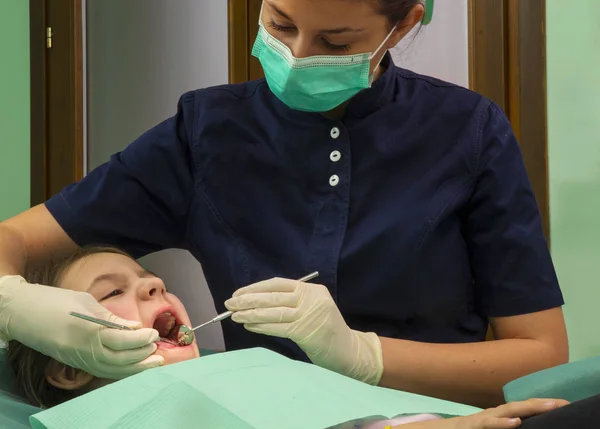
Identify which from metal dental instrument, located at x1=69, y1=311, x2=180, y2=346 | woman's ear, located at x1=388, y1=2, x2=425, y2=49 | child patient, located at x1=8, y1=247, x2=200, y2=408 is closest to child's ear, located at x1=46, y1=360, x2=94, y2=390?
child patient, located at x1=8, y1=247, x2=200, y2=408

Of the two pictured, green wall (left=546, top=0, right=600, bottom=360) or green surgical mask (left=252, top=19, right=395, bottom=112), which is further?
green wall (left=546, top=0, right=600, bottom=360)

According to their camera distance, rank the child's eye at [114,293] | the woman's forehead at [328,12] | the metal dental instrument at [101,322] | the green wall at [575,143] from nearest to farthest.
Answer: the metal dental instrument at [101,322] → the woman's forehead at [328,12] → the child's eye at [114,293] → the green wall at [575,143]

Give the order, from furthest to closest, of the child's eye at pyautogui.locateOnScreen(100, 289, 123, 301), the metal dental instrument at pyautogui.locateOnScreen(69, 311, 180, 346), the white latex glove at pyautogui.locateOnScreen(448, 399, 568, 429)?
the child's eye at pyautogui.locateOnScreen(100, 289, 123, 301), the metal dental instrument at pyautogui.locateOnScreen(69, 311, 180, 346), the white latex glove at pyautogui.locateOnScreen(448, 399, 568, 429)

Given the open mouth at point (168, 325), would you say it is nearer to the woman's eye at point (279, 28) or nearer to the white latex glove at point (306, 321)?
the white latex glove at point (306, 321)

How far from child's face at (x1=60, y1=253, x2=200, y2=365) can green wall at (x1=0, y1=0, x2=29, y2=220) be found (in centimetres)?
159

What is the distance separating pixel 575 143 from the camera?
2.40m

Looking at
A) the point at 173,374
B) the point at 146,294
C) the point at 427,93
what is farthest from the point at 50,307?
the point at 427,93

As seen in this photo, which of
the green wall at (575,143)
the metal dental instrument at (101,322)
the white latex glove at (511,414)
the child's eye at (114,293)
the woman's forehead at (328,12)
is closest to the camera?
the white latex glove at (511,414)

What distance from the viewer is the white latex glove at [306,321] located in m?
1.22

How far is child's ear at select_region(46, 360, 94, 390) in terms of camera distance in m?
1.40

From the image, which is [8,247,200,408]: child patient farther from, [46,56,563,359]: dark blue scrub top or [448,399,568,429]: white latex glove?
[448,399,568,429]: white latex glove

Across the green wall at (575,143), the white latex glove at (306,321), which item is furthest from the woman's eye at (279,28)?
the green wall at (575,143)

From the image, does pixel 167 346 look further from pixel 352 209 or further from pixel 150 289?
pixel 352 209

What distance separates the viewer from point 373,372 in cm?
127
